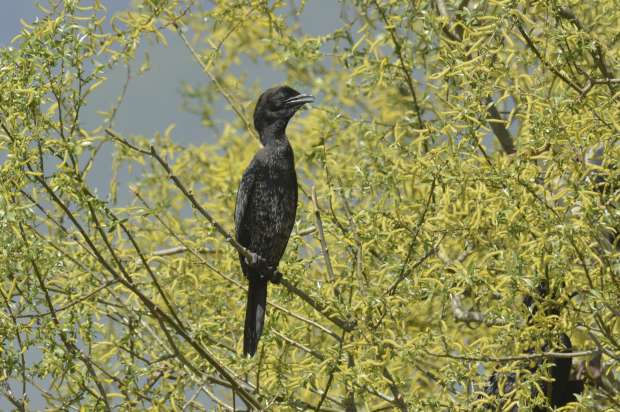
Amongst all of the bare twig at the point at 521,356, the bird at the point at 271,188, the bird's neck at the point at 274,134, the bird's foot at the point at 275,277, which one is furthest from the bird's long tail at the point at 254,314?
the bare twig at the point at 521,356

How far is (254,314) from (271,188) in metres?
0.86

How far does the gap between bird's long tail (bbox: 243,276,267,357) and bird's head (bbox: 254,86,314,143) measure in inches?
36.9

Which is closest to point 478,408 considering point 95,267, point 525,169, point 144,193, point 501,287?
point 501,287

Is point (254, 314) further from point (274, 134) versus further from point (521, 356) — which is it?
point (521, 356)

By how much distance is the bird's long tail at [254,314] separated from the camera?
4.72 metres

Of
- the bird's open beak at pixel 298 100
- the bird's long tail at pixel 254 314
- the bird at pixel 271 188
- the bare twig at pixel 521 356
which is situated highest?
the bird's open beak at pixel 298 100

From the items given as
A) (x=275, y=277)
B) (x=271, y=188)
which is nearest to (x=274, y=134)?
(x=271, y=188)

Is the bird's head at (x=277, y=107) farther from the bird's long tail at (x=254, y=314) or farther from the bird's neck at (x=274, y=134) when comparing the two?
the bird's long tail at (x=254, y=314)

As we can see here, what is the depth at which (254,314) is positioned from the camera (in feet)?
15.8

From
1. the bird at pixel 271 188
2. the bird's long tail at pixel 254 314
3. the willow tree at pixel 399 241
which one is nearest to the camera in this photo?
the willow tree at pixel 399 241

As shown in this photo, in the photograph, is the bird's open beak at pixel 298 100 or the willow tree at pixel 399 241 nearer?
the willow tree at pixel 399 241

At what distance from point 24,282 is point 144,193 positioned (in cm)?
329

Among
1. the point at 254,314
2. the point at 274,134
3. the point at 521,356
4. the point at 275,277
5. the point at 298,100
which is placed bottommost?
the point at 521,356

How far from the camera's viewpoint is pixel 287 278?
4598 millimetres
